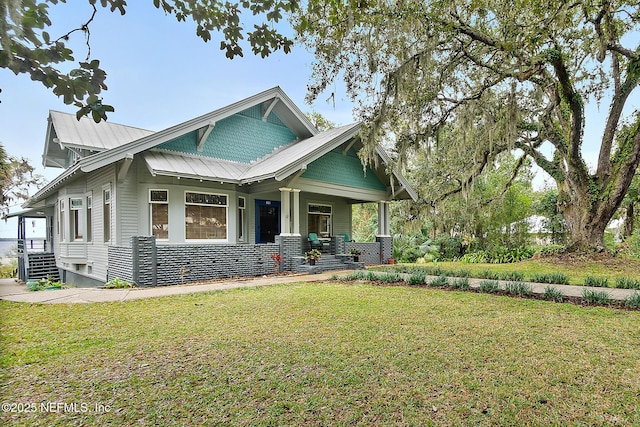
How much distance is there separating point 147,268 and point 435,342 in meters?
8.10

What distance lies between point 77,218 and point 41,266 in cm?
504

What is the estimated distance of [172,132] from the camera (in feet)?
37.7

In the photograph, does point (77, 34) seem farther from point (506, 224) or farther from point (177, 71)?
point (506, 224)

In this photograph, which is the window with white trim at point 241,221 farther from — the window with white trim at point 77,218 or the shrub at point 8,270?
the shrub at point 8,270

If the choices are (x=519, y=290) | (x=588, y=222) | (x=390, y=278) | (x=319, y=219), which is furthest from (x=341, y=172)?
(x=588, y=222)

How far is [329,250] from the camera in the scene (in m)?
14.7

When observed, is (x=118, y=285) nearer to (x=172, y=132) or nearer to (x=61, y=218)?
(x=172, y=132)

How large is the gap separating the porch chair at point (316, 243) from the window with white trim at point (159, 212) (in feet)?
19.2

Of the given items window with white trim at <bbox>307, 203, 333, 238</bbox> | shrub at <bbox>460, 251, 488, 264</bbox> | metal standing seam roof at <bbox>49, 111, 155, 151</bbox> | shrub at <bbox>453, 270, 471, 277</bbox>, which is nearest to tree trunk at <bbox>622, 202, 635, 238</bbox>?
shrub at <bbox>460, 251, 488, 264</bbox>

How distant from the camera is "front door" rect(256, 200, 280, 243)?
47.2 ft

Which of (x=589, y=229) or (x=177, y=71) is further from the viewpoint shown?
(x=589, y=229)

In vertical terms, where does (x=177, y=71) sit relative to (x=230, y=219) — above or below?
above

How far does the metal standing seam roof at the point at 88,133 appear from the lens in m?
13.4

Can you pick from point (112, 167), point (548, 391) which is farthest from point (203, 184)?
point (548, 391)
